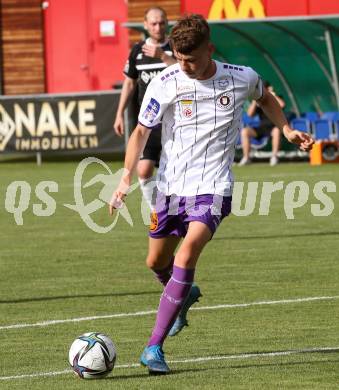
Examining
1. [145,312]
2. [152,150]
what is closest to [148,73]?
[152,150]

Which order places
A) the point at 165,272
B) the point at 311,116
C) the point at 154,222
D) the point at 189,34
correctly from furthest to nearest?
the point at 311,116
the point at 165,272
the point at 154,222
the point at 189,34

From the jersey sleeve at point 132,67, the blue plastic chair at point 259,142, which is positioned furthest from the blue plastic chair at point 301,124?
the jersey sleeve at point 132,67

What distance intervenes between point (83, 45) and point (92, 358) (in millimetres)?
28536

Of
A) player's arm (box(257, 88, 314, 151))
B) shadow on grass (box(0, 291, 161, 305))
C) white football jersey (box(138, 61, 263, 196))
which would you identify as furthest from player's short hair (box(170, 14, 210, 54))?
shadow on grass (box(0, 291, 161, 305))

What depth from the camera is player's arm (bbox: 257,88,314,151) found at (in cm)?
784

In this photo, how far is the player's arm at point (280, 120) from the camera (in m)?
7.84

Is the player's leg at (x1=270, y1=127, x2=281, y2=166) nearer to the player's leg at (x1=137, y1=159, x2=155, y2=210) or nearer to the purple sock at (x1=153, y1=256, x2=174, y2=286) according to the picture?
the player's leg at (x1=137, y1=159, x2=155, y2=210)

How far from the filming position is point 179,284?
7.46 m

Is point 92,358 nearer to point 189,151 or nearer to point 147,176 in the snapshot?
point 189,151

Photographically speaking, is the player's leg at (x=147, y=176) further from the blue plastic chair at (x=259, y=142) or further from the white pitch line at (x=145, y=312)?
the blue plastic chair at (x=259, y=142)

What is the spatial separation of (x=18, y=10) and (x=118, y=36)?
9.61 ft

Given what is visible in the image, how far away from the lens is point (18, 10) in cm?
3575

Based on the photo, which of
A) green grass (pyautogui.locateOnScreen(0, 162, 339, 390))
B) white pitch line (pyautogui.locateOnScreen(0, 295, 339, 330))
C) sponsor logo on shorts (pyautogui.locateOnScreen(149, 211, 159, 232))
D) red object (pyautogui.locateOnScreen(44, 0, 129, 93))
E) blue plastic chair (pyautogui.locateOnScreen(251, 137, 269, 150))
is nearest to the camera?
green grass (pyautogui.locateOnScreen(0, 162, 339, 390))

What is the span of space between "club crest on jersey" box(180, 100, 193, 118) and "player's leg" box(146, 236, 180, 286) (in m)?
0.75
